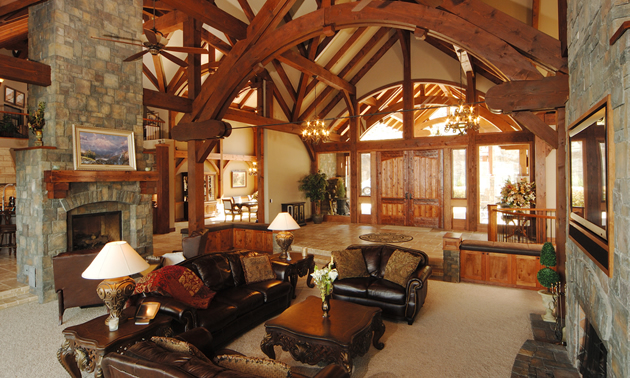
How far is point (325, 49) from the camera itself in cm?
1017

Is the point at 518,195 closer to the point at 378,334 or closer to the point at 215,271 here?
the point at 378,334

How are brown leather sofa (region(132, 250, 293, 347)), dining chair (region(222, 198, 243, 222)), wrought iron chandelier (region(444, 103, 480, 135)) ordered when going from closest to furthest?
1. brown leather sofa (region(132, 250, 293, 347))
2. wrought iron chandelier (region(444, 103, 480, 135))
3. dining chair (region(222, 198, 243, 222))

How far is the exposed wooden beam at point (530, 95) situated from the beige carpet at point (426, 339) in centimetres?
281

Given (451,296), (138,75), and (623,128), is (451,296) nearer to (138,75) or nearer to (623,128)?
(623,128)

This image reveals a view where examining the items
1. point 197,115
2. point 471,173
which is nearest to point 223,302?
point 197,115

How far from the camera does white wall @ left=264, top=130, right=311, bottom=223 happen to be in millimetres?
11258

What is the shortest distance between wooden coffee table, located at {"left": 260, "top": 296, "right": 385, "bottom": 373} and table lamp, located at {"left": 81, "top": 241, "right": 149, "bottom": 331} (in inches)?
55.1

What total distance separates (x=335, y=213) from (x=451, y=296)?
26.6ft

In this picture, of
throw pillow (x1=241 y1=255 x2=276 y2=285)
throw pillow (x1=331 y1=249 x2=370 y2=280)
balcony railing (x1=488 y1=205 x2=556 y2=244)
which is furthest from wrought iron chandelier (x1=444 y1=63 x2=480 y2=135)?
throw pillow (x1=241 y1=255 x2=276 y2=285)

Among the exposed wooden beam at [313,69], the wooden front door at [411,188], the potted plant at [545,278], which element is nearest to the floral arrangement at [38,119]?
the exposed wooden beam at [313,69]

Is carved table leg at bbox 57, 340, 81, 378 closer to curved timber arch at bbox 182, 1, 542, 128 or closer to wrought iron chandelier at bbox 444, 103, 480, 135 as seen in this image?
curved timber arch at bbox 182, 1, 542, 128

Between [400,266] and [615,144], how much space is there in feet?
10.8

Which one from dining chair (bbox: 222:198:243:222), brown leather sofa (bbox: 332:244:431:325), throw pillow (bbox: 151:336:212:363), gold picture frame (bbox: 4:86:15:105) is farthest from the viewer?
dining chair (bbox: 222:198:243:222)

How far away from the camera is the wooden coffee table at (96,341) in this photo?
2930 millimetres
